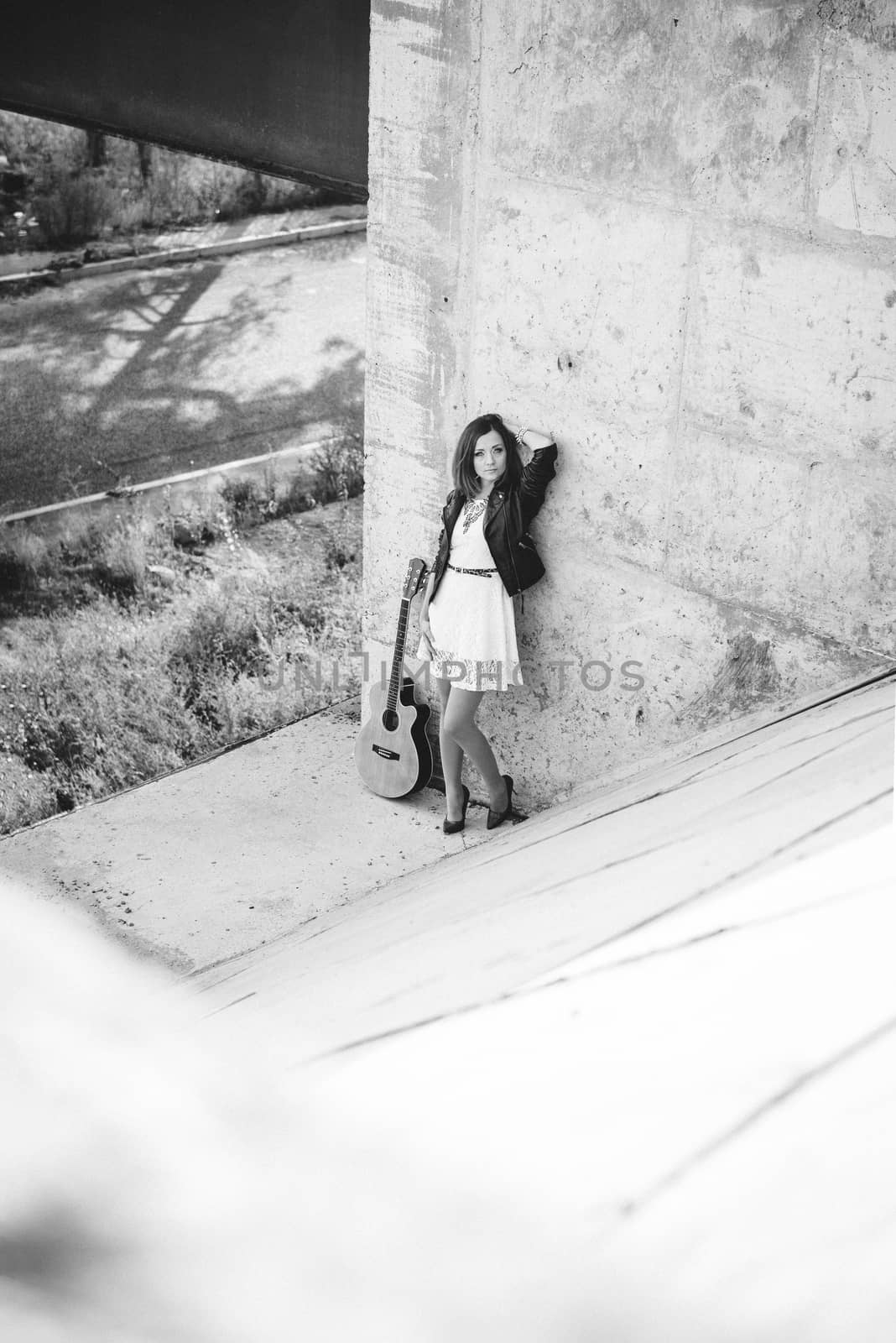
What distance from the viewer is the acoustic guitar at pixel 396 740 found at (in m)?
5.69

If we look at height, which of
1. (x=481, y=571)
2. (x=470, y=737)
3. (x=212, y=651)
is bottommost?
(x=212, y=651)

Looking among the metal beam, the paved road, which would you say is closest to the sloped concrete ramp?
the metal beam

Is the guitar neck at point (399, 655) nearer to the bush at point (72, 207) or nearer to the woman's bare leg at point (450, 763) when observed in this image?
the woman's bare leg at point (450, 763)

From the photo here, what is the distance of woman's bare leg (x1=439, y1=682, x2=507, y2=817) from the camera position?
5.18 m

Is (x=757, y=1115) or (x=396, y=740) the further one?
(x=396, y=740)

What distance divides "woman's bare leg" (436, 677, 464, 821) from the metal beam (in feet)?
8.94

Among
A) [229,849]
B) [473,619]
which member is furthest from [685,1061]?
[229,849]

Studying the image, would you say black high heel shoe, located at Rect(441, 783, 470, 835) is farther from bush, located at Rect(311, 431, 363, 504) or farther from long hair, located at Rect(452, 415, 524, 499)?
bush, located at Rect(311, 431, 363, 504)

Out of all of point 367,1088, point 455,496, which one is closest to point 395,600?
point 455,496

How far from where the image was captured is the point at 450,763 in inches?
214

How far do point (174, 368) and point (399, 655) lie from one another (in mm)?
8969

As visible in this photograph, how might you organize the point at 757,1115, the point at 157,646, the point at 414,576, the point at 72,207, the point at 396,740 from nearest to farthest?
1. the point at 757,1115
2. the point at 414,576
3. the point at 396,740
4. the point at 157,646
5. the point at 72,207

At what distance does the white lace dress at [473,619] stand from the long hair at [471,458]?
8cm

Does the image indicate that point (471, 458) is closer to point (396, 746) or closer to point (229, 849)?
point (396, 746)
